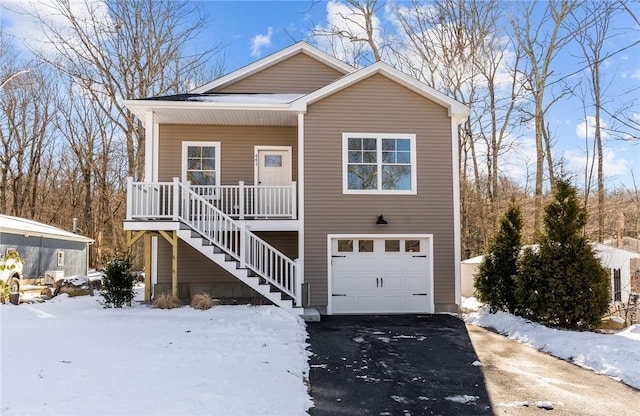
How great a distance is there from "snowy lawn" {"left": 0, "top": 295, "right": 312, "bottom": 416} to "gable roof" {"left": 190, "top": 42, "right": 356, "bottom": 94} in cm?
679

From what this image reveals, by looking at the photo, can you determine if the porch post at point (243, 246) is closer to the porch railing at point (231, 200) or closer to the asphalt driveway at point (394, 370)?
the porch railing at point (231, 200)

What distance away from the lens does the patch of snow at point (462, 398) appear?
4.93 m

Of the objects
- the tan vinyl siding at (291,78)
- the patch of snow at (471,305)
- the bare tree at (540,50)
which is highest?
the bare tree at (540,50)

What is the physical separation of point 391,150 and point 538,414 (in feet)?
24.8

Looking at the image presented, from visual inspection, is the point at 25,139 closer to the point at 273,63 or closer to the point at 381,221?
the point at 273,63

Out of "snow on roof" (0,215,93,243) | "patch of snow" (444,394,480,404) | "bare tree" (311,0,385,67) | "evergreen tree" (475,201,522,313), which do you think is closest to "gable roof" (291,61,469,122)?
"evergreen tree" (475,201,522,313)

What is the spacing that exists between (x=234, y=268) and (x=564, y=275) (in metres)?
6.75

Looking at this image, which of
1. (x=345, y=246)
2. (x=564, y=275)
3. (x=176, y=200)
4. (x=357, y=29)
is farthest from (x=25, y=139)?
(x=564, y=275)

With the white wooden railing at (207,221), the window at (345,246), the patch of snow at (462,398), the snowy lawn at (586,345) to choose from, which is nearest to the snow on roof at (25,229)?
the white wooden railing at (207,221)

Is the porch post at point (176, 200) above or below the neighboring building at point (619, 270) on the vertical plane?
above

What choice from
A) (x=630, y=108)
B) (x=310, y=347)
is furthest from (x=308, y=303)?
(x=630, y=108)

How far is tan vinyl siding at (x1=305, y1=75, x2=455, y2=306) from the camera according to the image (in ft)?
35.9

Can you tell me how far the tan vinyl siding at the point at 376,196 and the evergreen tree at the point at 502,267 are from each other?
81 centimetres

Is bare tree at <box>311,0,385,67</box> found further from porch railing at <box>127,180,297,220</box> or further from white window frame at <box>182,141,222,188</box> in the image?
porch railing at <box>127,180,297,220</box>
